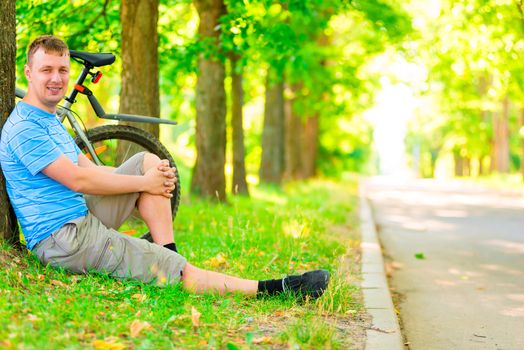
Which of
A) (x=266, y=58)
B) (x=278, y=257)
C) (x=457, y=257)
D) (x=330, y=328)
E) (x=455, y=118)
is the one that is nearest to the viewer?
(x=330, y=328)

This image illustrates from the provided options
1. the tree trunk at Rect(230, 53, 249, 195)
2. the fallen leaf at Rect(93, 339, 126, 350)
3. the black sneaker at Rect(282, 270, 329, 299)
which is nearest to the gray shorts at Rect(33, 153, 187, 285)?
the black sneaker at Rect(282, 270, 329, 299)

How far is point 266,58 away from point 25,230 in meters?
6.59

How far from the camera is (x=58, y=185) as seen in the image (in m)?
4.74

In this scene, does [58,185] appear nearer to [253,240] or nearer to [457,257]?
[253,240]

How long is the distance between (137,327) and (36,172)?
4.46 feet

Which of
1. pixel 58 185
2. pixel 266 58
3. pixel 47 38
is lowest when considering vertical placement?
pixel 58 185

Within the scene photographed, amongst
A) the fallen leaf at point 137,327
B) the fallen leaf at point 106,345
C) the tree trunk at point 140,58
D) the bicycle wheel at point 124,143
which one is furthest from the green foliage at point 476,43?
the fallen leaf at point 106,345

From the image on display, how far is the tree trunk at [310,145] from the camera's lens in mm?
24641

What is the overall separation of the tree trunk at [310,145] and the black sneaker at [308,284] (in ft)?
63.9

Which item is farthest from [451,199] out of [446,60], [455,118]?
[455,118]

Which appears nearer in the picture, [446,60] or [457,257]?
[457,257]

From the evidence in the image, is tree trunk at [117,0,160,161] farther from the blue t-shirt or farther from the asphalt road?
the blue t-shirt

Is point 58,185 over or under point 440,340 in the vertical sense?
over

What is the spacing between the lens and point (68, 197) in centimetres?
477
